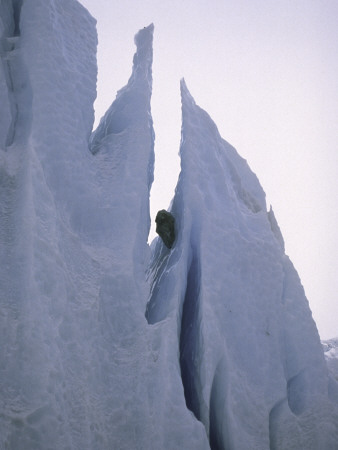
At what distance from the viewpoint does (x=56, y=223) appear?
4.26 meters

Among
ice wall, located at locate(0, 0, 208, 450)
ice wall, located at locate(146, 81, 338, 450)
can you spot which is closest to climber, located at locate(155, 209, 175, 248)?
ice wall, located at locate(146, 81, 338, 450)

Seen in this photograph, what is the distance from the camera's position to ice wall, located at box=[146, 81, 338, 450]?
15.7 ft

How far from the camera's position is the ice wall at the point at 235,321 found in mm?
4793

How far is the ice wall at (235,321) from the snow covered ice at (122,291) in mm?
24

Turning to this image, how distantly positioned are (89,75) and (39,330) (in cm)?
405

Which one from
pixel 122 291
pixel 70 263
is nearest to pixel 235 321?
pixel 122 291

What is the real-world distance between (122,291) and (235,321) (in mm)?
1848

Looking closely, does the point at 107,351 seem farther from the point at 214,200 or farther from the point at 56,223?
the point at 214,200

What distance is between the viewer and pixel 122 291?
466cm

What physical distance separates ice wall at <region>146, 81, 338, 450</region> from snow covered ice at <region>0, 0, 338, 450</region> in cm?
2

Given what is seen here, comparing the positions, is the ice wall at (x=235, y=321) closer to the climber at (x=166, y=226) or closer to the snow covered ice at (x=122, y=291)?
the snow covered ice at (x=122, y=291)

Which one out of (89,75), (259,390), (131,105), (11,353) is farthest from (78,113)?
(259,390)

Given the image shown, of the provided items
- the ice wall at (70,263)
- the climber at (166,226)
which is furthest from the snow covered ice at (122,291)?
the climber at (166,226)

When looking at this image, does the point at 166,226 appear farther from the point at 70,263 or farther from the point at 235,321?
the point at 70,263
